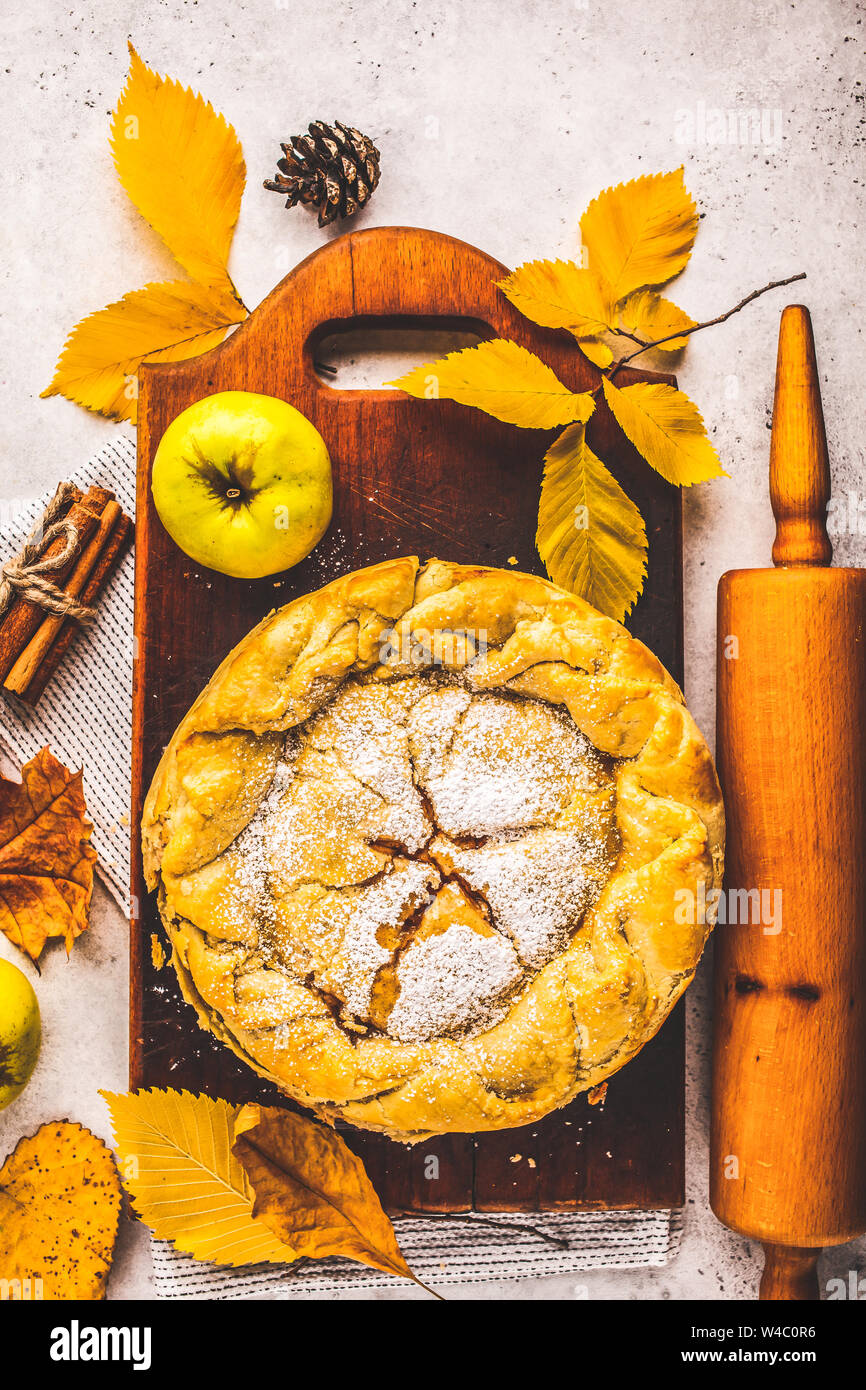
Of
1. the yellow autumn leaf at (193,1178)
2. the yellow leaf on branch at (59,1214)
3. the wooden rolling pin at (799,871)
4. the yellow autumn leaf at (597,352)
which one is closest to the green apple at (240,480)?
the yellow autumn leaf at (597,352)

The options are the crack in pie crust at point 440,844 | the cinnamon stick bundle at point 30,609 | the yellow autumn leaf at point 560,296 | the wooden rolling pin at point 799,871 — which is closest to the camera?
the crack in pie crust at point 440,844

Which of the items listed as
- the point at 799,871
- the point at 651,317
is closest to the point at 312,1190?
the point at 799,871

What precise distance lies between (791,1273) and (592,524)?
1336mm

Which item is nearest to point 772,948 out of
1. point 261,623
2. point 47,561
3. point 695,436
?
point 695,436

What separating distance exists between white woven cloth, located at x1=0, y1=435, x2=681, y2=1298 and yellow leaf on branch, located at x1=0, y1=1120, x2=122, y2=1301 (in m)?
0.13

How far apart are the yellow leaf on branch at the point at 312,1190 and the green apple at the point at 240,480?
97 cm

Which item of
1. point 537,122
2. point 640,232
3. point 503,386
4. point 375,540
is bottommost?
point 375,540

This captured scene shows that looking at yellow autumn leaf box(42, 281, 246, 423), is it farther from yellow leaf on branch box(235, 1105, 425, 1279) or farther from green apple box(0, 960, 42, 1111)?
yellow leaf on branch box(235, 1105, 425, 1279)

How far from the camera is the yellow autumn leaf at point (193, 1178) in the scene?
183cm

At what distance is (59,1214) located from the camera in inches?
75.6

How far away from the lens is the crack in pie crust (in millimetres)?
1599

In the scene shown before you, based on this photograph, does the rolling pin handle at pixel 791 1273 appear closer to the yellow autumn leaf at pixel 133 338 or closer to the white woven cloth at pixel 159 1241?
the white woven cloth at pixel 159 1241

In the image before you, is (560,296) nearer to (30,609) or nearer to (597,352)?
(597,352)
